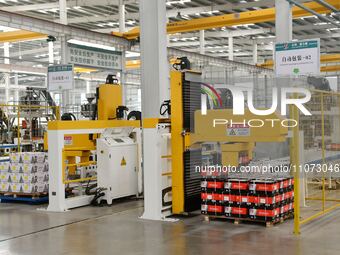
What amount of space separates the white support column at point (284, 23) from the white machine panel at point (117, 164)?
4260 mm

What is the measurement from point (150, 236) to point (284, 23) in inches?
259

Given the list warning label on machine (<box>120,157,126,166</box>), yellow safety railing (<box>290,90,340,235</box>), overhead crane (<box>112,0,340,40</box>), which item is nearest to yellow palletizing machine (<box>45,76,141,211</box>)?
warning label on machine (<box>120,157,126,166</box>)

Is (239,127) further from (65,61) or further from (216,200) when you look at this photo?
(65,61)

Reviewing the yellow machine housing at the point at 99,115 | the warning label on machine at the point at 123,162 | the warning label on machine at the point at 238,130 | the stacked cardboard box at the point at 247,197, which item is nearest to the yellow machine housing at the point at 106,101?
the yellow machine housing at the point at 99,115

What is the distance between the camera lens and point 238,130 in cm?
716

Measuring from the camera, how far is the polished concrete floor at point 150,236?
576 centimetres

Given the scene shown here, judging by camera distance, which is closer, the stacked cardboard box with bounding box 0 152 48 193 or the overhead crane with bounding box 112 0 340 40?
the stacked cardboard box with bounding box 0 152 48 193

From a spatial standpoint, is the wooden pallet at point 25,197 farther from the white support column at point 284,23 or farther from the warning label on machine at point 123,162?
the white support column at point 284,23

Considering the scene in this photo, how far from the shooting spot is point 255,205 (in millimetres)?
6945

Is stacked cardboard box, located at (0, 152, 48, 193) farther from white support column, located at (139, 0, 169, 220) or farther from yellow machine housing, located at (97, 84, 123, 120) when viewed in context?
white support column, located at (139, 0, 169, 220)

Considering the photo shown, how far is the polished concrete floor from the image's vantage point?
5.76 meters

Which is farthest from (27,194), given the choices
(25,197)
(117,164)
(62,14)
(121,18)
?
(121,18)

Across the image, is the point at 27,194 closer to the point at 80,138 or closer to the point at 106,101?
the point at 80,138

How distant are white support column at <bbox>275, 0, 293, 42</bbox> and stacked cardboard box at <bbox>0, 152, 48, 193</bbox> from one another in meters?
5.96
